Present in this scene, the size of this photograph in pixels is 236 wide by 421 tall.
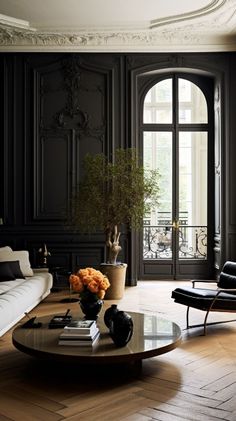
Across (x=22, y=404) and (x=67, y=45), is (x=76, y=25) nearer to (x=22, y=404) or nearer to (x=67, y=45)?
(x=67, y=45)

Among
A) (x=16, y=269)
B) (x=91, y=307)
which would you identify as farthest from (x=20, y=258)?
(x=91, y=307)

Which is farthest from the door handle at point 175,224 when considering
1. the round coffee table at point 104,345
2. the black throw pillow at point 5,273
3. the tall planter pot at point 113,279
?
the round coffee table at point 104,345

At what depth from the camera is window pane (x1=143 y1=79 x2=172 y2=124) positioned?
839 centimetres

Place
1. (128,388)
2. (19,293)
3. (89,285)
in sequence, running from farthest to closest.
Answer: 1. (19,293)
2. (89,285)
3. (128,388)

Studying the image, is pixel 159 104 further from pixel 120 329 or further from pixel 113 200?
pixel 120 329

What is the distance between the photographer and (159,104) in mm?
8422

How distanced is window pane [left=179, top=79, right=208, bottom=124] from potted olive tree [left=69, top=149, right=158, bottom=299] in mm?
2170

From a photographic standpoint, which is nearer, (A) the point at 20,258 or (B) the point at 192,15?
(A) the point at 20,258

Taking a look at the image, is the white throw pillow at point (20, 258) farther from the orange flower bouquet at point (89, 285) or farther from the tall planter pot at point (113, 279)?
the orange flower bouquet at point (89, 285)

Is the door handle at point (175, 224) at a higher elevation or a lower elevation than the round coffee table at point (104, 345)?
higher

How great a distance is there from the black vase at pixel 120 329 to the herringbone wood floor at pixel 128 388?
251 mm

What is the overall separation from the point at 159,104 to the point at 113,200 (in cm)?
270

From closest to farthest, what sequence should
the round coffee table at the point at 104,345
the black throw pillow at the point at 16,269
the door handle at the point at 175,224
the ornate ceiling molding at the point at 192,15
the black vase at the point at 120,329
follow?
1. the round coffee table at the point at 104,345
2. the black vase at the point at 120,329
3. the black throw pillow at the point at 16,269
4. the ornate ceiling molding at the point at 192,15
5. the door handle at the point at 175,224

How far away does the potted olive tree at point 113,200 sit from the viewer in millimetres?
6469
